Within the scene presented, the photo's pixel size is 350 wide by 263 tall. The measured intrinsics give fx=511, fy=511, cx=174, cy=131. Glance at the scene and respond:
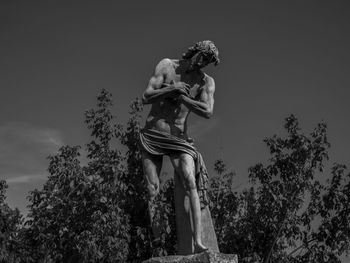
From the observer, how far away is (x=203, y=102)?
7.38m

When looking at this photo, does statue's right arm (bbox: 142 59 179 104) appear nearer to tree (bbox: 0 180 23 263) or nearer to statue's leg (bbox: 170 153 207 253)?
statue's leg (bbox: 170 153 207 253)

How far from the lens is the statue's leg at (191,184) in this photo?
643cm

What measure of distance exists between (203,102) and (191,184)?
1.28 meters

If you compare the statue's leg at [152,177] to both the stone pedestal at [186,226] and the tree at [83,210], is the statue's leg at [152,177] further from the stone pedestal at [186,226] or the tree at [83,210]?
the tree at [83,210]

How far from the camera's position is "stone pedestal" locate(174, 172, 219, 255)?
680cm

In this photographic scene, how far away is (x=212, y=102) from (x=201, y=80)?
46 centimetres

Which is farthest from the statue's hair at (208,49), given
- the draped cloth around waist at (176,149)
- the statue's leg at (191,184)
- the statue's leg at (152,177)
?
the statue's leg at (152,177)

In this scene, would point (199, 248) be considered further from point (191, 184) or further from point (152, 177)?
point (152, 177)

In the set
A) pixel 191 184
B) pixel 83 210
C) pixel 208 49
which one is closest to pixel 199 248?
pixel 191 184

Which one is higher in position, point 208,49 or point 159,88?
point 208,49

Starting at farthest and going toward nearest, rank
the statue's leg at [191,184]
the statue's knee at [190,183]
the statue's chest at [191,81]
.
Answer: the statue's chest at [191,81], the statue's knee at [190,183], the statue's leg at [191,184]

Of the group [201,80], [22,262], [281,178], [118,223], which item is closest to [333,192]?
[281,178]

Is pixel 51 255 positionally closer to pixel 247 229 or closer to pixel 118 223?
pixel 118 223

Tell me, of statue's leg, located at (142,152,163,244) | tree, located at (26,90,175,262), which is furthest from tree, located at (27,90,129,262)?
statue's leg, located at (142,152,163,244)
